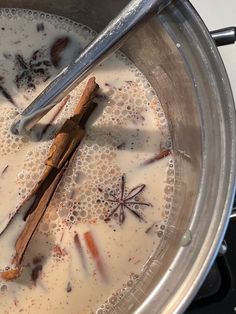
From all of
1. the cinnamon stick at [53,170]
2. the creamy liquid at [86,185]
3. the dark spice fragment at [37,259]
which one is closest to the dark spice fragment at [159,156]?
the creamy liquid at [86,185]

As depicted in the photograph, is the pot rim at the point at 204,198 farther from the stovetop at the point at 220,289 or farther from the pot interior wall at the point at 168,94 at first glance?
the stovetop at the point at 220,289

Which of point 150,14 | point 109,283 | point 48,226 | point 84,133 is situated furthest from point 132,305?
point 150,14

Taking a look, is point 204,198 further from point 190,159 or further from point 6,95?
point 6,95

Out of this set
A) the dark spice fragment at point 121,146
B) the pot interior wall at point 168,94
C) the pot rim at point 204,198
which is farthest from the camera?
the dark spice fragment at point 121,146

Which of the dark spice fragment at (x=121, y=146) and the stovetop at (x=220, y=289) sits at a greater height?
the dark spice fragment at (x=121, y=146)

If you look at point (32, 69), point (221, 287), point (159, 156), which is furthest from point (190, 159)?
point (32, 69)

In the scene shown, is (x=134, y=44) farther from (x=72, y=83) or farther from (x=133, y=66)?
(x=72, y=83)

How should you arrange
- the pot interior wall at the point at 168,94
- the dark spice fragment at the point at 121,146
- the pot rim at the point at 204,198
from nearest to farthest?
the pot rim at the point at 204,198 < the pot interior wall at the point at 168,94 < the dark spice fragment at the point at 121,146
